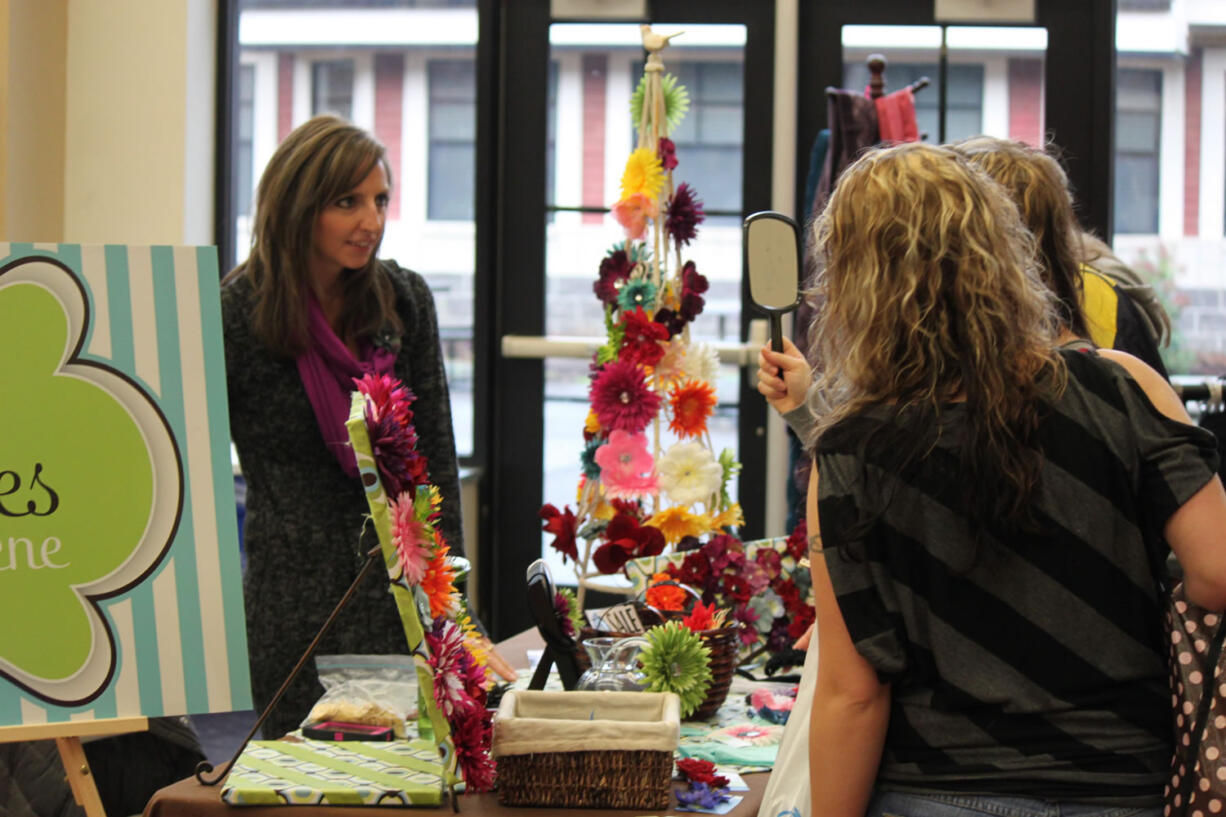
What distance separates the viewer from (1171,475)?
1.08m

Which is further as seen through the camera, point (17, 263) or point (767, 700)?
point (767, 700)

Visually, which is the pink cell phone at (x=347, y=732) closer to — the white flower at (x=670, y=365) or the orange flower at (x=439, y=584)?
the orange flower at (x=439, y=584)

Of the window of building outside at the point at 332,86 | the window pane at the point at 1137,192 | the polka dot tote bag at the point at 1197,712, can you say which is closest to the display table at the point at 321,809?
the polka dot tote bag at the point at 1197,712

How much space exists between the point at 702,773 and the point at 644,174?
4.11 ft

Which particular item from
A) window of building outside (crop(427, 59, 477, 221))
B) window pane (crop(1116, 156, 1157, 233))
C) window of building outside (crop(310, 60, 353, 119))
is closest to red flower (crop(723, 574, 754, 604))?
window of building outside (crop(427, 59, 477, 221))

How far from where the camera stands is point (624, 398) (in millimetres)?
2250

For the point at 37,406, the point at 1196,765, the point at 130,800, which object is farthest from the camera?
the point at 130,800

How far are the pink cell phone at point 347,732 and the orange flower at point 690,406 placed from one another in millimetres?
864

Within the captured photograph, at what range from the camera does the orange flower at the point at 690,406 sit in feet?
7.47

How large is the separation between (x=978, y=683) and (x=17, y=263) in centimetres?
114

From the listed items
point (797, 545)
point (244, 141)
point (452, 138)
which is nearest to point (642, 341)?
point (797, 545)

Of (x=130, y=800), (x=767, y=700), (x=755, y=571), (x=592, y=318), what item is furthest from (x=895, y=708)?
(x=592, y=318)

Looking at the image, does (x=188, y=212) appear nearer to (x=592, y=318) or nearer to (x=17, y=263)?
(x=592, y=318)

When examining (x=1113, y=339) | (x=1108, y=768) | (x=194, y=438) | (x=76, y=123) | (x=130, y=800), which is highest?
(x=76, y=123)
